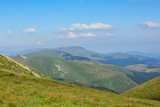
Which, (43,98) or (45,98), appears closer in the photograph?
(45,98)

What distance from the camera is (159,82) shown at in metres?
77.6

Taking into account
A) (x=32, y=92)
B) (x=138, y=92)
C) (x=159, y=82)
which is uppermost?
(x=32, y=92)

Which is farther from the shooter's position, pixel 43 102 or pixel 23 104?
pixel 43 102

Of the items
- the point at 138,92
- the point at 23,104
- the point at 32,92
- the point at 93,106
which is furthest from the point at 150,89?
the point at 23,104

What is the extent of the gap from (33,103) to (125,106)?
56.6 ft

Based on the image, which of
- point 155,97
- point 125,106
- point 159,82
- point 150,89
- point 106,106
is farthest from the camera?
point 159,82

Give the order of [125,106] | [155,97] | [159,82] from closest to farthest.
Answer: [125,106] → [155,97] → [159,82]

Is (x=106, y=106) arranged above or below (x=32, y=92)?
below

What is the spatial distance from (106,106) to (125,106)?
4.57 metres

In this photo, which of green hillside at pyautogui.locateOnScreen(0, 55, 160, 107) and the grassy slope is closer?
the grassy slope

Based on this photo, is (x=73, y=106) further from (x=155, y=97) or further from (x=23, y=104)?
(x=155, y=97)

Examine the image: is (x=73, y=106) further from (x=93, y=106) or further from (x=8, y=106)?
(x=8, y=106)

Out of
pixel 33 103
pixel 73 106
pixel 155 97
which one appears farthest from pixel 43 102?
pixel 155 97

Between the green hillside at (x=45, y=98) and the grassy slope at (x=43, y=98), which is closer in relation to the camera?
the grassy slope at (x=43, y=98)
